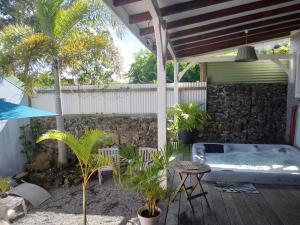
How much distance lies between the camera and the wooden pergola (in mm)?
3146

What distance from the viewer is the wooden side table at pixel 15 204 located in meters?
4.87

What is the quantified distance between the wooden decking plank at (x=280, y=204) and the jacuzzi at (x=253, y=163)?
249 mm

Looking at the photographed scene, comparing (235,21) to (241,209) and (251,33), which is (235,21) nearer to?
(251,33)

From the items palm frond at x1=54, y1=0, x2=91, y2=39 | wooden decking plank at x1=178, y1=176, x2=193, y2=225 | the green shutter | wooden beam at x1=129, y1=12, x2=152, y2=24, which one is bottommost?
wooden decking plank at x1=178, y1=176, x2=193, y2=225

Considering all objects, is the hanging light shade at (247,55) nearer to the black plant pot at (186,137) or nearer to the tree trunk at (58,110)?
the black plant pot at (186,137)

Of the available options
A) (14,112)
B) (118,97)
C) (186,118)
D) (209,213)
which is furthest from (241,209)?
(118,97)

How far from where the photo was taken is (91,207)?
5535 mm

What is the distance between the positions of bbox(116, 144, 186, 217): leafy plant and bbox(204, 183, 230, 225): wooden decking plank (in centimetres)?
75

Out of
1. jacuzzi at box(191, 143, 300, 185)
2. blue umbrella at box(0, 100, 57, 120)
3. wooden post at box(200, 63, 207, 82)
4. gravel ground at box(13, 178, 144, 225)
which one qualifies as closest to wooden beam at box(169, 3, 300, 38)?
jacuzzi at box(191, 143, 300, 185)

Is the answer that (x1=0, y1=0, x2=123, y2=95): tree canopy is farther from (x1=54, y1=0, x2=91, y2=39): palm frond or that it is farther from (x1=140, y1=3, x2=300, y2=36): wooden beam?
(x1=140, y1=3, x2=300, y2=36): wooden beam

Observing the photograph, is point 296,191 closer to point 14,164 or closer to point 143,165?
point 143,165

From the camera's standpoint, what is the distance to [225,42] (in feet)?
20.9

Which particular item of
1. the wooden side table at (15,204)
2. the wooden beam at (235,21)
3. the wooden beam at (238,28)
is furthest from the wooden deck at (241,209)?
the wooden side table at (15,204)

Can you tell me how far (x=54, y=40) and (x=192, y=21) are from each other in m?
4.15
